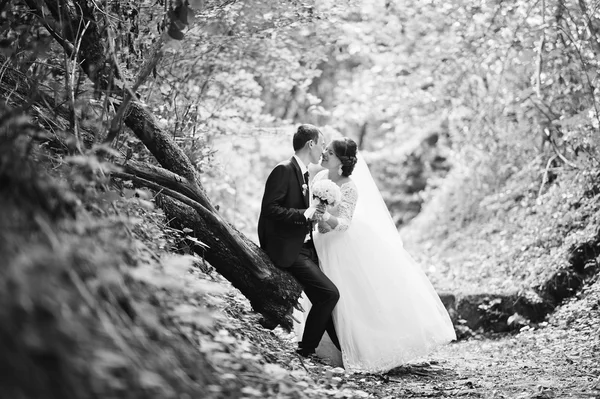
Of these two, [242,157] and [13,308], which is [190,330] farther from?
[242,157]

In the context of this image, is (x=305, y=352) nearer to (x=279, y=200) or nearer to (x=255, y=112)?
(x=279, y=200)

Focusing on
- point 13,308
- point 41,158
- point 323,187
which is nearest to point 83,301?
point 13,308

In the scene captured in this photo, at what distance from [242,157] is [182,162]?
7.14 meters

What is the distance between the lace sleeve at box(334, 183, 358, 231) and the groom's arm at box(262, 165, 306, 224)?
1.91 feet

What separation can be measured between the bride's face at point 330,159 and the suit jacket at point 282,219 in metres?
0.58

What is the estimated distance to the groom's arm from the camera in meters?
5.70

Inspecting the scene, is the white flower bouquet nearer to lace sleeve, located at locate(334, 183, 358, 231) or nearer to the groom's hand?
the groom's hand

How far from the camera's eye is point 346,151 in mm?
6422

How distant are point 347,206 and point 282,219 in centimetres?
88

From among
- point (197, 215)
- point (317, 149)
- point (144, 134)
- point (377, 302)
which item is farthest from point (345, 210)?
point (144, 134)

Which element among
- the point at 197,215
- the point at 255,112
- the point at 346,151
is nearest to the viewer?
the point at 197,215

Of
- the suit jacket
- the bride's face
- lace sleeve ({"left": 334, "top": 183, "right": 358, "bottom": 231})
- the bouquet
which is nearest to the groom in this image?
the suit jacket

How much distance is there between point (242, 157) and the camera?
12.7 meters

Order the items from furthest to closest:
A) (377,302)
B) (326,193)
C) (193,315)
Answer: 1. (377,302)
2. (326,193)
3. (193,315)
